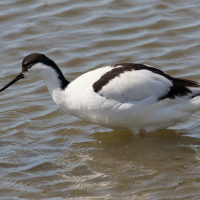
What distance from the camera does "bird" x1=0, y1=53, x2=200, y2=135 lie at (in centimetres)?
560

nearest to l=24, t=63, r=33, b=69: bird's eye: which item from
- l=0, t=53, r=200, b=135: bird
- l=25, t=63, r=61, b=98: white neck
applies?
l=25, t=63, r=61, b=98: white neck

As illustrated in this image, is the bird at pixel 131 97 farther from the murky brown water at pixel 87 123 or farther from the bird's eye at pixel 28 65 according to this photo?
the bird's eye at pixel 28 65

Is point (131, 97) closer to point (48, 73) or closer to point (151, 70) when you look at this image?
point (151, 70)

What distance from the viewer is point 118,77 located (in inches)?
221

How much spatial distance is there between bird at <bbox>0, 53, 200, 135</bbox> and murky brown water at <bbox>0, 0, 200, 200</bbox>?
425mm

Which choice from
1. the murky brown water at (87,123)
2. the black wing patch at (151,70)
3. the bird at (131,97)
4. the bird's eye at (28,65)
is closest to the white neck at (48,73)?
the bird's eye at (28,65)

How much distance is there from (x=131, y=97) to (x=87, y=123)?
1342 millimetres

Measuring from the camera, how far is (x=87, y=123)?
264 inches

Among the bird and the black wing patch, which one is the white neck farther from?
the black wing patch

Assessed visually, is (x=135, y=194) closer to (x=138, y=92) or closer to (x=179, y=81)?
(x=138, y=92)

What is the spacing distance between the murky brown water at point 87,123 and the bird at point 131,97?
43 centimetres

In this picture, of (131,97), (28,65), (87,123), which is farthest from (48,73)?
(131,97)

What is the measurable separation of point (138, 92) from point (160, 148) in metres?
0.87

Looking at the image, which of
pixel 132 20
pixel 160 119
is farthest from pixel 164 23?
pixel 160 119
